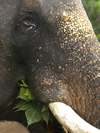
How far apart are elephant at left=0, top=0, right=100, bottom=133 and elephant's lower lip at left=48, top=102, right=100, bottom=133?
48 millimetres

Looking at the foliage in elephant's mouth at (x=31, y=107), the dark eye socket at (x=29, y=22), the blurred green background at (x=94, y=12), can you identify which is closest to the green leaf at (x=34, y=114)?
the foliage in elephant's mouth at (x=31, y=107)

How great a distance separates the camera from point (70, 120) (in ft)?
4.88

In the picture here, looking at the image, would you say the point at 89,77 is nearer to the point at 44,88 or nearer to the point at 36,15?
the point at 44,88

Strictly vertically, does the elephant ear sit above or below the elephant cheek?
below

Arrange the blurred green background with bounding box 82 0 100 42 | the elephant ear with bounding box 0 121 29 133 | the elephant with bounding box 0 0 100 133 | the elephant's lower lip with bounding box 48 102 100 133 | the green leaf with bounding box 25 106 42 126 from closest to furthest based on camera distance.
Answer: the elephant's lower lip with bounding box 48 102 100 133
the elephant with bounding box 0 0 100 133
the green leaf with bounding box 25 106 42 126
the elephant ear with bounding box 0 121 29 133
the blurred green background with bounding box 82 0 100 42

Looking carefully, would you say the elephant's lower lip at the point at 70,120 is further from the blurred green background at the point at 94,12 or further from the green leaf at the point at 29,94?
the blurred green background at the point at 94,12

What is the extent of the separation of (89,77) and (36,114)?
1.37 feet

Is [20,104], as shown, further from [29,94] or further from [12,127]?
[12,127]

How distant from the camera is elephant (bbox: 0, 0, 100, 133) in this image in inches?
62.9

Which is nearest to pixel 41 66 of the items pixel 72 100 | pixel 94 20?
pixel 72 100

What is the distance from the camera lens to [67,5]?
165cm

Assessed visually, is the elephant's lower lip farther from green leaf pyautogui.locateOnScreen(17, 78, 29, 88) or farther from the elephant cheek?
green leaf pyautogui.locateOnScreen(17, 78, 29, 88)

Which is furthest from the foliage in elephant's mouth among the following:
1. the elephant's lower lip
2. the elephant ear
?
the elephant ear

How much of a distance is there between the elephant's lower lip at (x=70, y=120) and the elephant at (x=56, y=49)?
0.05 meters
